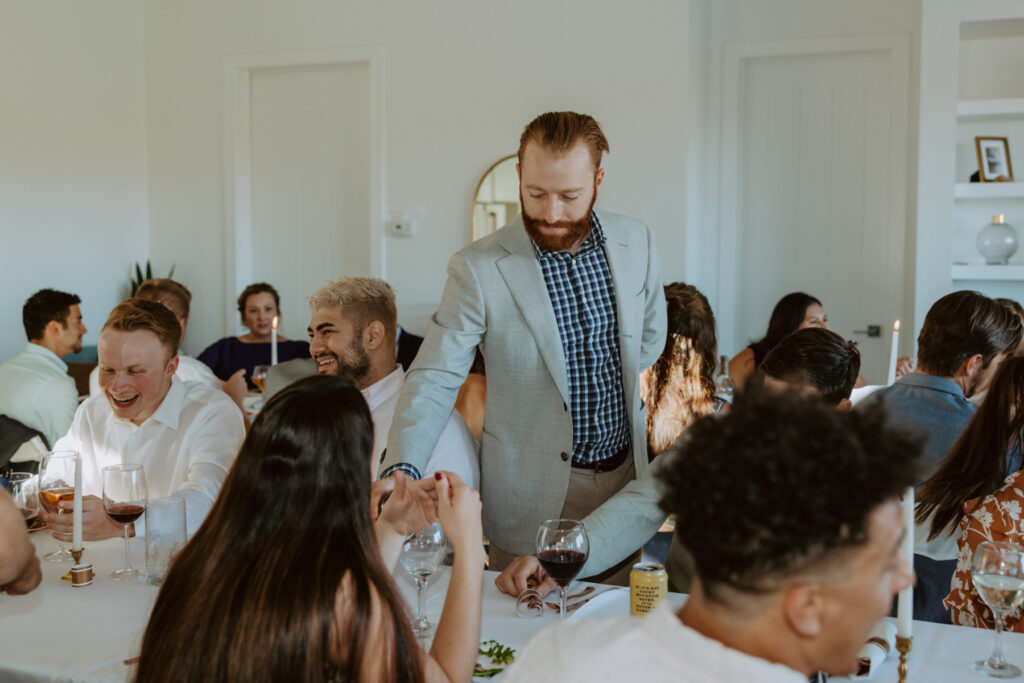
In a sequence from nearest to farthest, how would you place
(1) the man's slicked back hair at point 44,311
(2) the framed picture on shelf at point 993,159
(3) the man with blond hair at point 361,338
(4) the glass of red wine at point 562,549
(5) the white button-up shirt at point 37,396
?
1. (4) the glass of red wine at point 562,549
2. (3) the man with blond hair at point 361,338
3. (5) the white button-up shirt at point 37,396
4. (1) the man's slicked back hair at point 44,311
5. (2) the framed picture on shelf at point 993,159

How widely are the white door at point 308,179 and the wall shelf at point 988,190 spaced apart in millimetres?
3349

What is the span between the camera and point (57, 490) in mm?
2129

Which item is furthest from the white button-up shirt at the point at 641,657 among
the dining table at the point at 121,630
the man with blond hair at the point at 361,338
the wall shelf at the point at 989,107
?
the wall shelf at the point at 989,107

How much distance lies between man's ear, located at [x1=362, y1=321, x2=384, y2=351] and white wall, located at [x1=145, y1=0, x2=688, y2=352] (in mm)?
2633

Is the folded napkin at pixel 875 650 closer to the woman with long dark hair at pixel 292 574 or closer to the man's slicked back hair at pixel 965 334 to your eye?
the woman with long dark hair at pixel 292 574

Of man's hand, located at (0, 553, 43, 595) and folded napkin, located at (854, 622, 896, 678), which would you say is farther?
man's hand, located at (0, 553, 43, 595)

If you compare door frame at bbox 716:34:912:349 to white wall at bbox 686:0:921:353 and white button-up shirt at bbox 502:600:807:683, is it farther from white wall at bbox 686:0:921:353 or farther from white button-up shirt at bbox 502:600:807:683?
white button-up shirt at bbox 502:600:807:683

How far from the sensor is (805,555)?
0.87m

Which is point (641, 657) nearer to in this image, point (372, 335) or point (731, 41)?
point (372, 335)

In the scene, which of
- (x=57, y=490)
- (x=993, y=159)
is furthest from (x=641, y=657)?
(x=993, y=159)

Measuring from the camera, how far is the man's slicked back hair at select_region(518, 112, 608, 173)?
2191mm

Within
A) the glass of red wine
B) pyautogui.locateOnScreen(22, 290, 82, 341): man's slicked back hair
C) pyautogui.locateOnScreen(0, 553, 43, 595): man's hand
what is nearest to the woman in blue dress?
pyautogui.locateOnScreen(22, 290, 82, 341): man's slicked back hair

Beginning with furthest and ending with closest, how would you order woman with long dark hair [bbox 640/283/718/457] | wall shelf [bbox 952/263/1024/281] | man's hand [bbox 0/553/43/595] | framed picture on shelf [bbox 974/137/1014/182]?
framed picture on shelf [bbox 974/137/1014/182] < wall shelf [bbox 952/263/1024/281] < woman with long dark hair [bbox 640/283/718/457] < man's hand [bbox 0/553/43/595]

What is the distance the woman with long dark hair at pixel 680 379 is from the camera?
3082 mm
